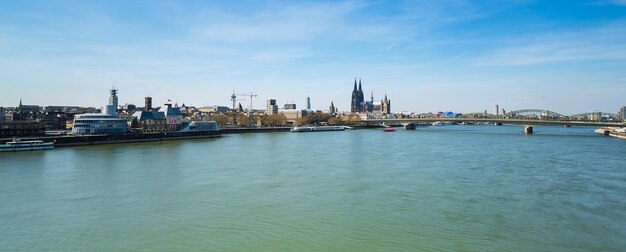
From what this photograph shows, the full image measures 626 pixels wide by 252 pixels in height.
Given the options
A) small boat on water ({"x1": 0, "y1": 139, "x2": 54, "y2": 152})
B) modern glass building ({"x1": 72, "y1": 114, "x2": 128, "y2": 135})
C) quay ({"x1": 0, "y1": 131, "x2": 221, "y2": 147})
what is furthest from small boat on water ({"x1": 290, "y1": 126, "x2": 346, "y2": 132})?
small boat on water ({"x1": 0, "y1": 139, "x2": 54, "y2": 152})

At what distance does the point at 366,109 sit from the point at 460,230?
151574mm

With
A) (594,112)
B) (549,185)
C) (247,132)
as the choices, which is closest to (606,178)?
(549,185)

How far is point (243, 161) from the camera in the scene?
2353 centimetres

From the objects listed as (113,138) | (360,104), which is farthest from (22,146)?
(360,104)

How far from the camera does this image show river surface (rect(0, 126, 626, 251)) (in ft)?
30.1

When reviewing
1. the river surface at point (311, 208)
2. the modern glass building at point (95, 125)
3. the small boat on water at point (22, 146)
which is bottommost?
the river surface at point (311, 208)

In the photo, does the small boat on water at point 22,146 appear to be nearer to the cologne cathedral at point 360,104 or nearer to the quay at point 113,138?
the quay at point 113,138

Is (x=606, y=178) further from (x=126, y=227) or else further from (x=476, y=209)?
(x=126, y=227)

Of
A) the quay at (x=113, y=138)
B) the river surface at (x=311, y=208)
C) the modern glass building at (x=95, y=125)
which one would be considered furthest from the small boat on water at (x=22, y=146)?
the river surface at (x=311, y=208)

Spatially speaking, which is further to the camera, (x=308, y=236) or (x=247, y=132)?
(x=247, y=132)

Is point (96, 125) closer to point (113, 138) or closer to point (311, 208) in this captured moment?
point (113, 138)

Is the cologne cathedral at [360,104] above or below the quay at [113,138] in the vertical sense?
above

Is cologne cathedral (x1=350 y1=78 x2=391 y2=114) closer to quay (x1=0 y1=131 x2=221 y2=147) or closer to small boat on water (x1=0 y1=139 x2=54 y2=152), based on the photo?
quay (x1=0 y1=131 x2=221 y2=147)

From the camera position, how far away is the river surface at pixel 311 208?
916 centimetres
